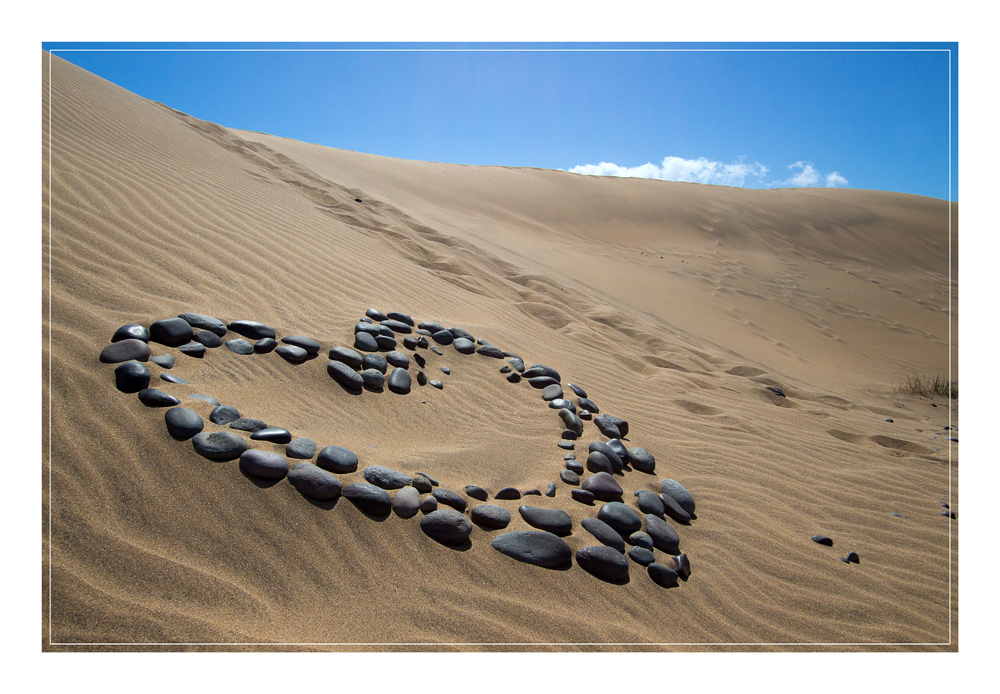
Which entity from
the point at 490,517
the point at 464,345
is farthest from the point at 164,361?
the point at 464,345

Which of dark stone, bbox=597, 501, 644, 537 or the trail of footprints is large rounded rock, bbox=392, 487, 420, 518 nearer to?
the trail of footprints

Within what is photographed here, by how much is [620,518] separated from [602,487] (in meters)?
0.21

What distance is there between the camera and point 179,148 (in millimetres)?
6574

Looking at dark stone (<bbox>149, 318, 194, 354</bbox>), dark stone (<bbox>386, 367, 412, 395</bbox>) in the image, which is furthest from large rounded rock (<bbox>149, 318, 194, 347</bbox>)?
dark stone (<bbox>386, 367, 412, 395</bbox>)

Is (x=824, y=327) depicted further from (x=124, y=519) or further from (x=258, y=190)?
(x=124, y=519)

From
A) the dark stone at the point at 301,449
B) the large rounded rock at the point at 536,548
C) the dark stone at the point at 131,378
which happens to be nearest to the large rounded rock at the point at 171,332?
the dark stone at the point at 131,378

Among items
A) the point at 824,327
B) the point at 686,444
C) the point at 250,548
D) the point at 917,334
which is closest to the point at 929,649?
the point at 686,444

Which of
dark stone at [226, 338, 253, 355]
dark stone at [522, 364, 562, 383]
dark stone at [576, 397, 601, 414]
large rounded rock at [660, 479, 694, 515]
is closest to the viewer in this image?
large rounded rock at [660, 479, 694, 515]

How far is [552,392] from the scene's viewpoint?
139 inches

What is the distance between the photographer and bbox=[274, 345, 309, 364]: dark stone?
3.04 m

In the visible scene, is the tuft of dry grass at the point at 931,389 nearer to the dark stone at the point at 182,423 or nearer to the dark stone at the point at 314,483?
the dark stone at the point at 314,483

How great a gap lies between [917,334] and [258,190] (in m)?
12.5

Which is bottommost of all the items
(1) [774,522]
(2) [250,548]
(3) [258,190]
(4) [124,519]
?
(1) [774,522]

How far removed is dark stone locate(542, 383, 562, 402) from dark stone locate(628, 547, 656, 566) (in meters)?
1.32
